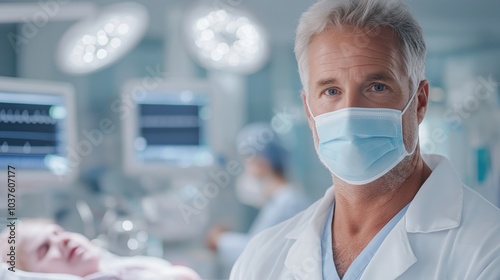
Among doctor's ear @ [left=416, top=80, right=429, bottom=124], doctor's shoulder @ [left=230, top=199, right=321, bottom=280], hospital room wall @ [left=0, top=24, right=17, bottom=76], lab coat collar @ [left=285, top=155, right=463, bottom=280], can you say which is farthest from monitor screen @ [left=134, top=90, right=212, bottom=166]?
doctor's ear @ [left=416, top=80, right=429, bottom=124]

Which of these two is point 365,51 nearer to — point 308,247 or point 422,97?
point 422,97

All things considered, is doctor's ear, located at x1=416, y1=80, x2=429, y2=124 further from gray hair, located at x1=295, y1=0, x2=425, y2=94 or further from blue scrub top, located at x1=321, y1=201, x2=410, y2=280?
→ blue scrub top, located at x1=321, y1=201, x2=410, y2=280

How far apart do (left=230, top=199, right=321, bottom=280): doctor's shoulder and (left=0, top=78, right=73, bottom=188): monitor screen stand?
0.94 metres

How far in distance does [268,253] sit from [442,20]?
2999 mm

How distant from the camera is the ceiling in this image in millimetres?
3959

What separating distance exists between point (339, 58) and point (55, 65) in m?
2.73

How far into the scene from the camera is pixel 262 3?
4078 millimetres

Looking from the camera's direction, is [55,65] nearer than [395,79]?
No

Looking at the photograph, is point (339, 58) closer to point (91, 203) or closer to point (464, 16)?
point (91, 203)

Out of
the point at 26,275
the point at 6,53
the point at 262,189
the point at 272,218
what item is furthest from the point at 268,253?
the point at 262,189

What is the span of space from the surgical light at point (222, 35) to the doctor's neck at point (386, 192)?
65.6 inches

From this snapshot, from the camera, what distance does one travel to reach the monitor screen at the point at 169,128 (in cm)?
295

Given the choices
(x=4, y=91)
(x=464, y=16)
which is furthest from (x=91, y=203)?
(x=464, y=16)

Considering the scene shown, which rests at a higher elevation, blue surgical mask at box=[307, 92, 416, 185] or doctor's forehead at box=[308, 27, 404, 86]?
doctor's forehead at box=[308, 27, 404, 86]
